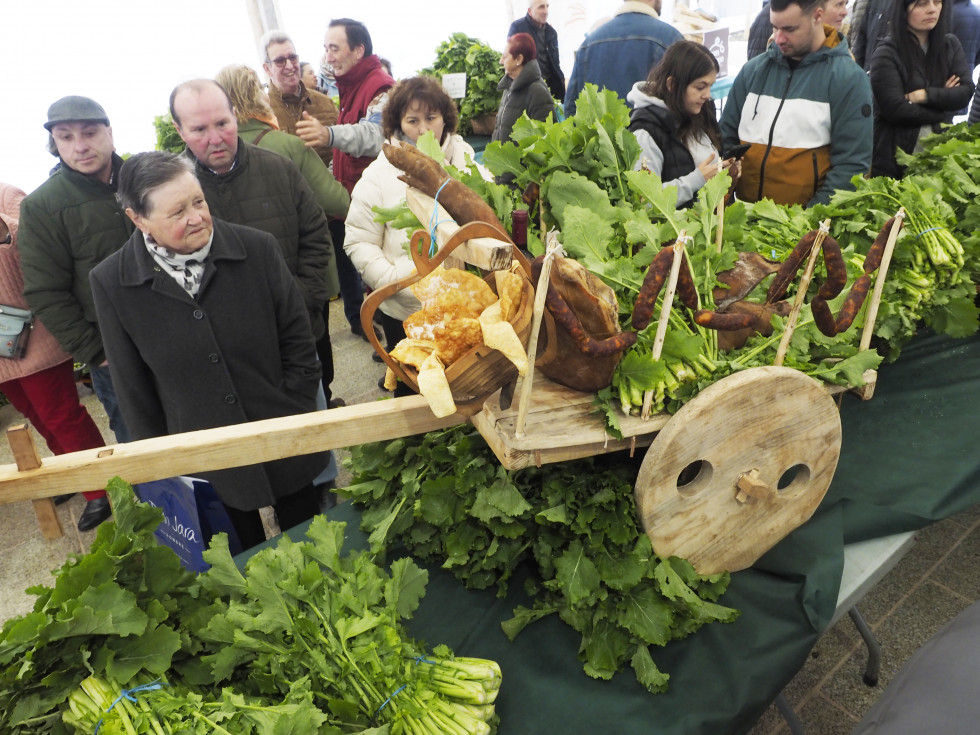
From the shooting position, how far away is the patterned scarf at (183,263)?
2.18 meters

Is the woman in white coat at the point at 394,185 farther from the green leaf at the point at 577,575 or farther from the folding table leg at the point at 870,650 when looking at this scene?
the folding table leg at the point at 870,650

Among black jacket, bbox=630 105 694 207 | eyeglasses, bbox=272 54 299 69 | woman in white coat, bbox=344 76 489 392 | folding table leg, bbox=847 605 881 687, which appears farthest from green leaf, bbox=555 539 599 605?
eyeglasses, bbox=272 54 299 69

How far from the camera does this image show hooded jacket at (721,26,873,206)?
3.18 metres

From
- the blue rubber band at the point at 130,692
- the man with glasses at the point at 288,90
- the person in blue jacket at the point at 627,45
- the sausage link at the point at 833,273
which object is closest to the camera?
the blue rubber band at the point at 130,692

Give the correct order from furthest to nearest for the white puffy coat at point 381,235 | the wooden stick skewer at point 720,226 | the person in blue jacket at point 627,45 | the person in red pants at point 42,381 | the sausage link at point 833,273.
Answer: the person in blue jacket at point 627,45 < the white puffy coat at point 381,235 < the person in red pants at point 42,381 < the wooden stick skewer at point 720,226 < the sausage link at point 833,273

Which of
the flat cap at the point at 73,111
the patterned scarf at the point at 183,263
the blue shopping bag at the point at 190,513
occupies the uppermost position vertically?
the flat cap at the point at 73,111

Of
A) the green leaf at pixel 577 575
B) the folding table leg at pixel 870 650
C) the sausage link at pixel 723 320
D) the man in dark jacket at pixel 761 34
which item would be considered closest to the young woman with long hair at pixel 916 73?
the man in dark jacket at pixel 761 34

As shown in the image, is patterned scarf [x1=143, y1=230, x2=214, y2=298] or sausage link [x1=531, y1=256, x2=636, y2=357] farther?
patterned scarf [x1=143, y1=230, x2=214, y2=298]

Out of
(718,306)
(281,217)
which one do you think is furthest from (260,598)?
(281,217)

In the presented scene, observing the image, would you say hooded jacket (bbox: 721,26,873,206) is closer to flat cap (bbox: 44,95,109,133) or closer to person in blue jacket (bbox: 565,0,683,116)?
person in blue jacket (bbox: 565,0,683,116)

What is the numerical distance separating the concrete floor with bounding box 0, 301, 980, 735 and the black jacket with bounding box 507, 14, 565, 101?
4392mm

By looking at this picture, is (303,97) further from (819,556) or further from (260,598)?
(819,556)

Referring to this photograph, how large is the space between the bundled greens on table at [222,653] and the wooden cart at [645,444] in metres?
0.16

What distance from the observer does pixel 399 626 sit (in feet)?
4.96
